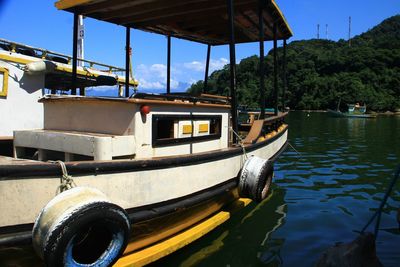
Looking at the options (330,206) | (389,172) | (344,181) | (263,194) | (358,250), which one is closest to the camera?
(358,250)

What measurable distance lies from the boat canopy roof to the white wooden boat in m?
0.04

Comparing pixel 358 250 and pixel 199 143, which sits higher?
pixel 199 143

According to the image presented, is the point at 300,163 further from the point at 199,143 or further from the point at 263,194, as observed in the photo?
the point at 199,143

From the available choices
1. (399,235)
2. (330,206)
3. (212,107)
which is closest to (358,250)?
(399,235)

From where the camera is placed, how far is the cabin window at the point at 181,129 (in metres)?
5.38

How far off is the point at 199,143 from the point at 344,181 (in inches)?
237

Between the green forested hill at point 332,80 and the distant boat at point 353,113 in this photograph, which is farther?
the green forested hill at point 332,80

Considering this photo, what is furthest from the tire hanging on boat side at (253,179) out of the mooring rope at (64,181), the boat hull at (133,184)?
the mooring rope at (64,181)

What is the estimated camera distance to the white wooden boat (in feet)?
11.8

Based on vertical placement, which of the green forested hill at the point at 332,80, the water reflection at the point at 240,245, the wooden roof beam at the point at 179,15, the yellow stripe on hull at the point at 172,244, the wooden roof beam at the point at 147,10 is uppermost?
the green forested hill at the point at 332,80

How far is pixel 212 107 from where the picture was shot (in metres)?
6.59

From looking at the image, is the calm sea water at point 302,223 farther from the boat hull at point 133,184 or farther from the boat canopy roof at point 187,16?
the boat canopy roof at point 187,16

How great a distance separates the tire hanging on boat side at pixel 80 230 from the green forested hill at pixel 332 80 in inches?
2860

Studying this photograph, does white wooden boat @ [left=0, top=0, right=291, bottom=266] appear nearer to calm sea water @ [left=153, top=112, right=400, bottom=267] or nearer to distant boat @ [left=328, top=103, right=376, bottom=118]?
calm sea water @ [left=153, top=112, right=400, bottom=267]
